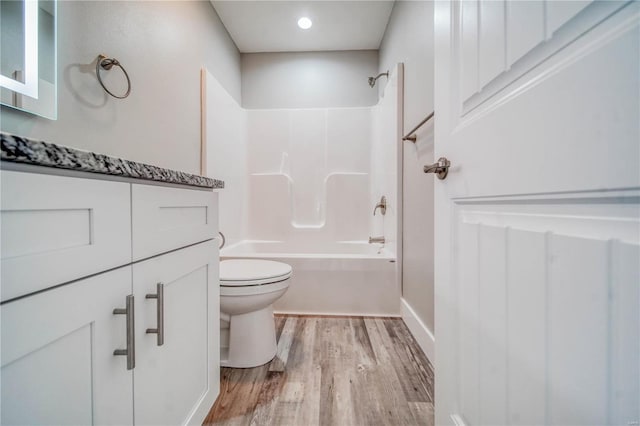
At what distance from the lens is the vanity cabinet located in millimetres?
388

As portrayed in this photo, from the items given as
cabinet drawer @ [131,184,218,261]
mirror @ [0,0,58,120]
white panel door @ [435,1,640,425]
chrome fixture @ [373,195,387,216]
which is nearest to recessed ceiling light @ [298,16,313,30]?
chrome fixture @ [373,195,387,216]

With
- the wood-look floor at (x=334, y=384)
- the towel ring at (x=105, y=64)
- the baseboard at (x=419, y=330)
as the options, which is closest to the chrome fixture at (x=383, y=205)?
the baseboard at (x=419, y=330)

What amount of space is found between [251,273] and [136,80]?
1.14 meters

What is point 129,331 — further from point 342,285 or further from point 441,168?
point 342,285

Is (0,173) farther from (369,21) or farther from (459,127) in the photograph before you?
(369,21)

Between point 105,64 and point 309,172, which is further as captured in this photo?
point 309,172

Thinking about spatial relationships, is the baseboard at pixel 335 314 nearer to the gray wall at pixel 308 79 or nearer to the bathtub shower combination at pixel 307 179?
the bathtub shower combination at pixel 307 179

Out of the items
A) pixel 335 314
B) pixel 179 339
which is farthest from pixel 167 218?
pixel 335 314

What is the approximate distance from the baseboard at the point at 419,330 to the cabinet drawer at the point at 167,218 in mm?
1253

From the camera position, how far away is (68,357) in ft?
1.49

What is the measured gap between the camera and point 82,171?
1.61 feet

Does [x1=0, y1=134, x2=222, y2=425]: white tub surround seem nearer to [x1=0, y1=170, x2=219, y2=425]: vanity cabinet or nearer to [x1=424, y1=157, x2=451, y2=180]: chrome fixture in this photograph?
[x1=0, y1=170, x2=219, y2=425]: vanity cabinet

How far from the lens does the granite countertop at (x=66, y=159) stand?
0.37 metres

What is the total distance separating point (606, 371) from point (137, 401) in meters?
0.84
